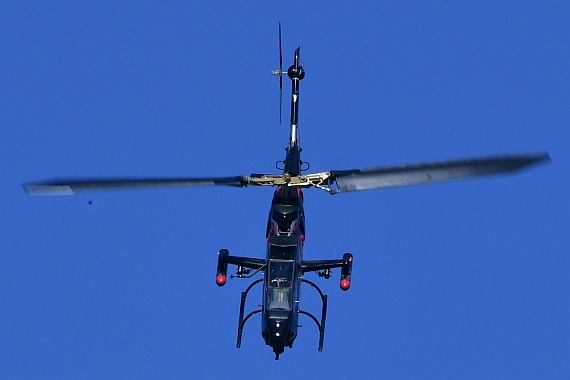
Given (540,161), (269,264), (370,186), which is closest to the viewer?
(540,161)

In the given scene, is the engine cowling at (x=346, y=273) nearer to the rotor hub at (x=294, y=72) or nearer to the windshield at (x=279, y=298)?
the windshield at (x=279, y=298)

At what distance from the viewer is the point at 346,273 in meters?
25.6

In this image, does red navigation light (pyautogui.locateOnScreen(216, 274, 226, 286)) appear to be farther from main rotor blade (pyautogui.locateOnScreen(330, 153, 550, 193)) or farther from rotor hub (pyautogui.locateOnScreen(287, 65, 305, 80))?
rotor hub (pyautogui.locateOnScreen(287, 65, 305, 80))

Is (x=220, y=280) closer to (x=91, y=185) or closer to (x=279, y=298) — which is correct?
(x=279, y=298)

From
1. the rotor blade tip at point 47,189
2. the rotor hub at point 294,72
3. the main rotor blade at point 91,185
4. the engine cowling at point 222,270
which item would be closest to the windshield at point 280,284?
the engine cowling at point 222,270

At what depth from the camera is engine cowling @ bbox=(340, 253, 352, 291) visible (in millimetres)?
25531

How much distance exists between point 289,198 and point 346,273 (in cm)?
161

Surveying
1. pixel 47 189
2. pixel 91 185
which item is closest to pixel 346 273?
pixel 91 185

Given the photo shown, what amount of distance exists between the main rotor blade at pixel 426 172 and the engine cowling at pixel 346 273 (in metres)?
2.71

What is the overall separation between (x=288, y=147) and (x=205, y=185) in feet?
16.9

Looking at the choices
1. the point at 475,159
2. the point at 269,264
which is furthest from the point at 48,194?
the point at 475,159

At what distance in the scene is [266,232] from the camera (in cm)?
2583

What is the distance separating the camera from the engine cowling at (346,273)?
25531 millimetres

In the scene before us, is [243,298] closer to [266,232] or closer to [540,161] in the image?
[266,232]
